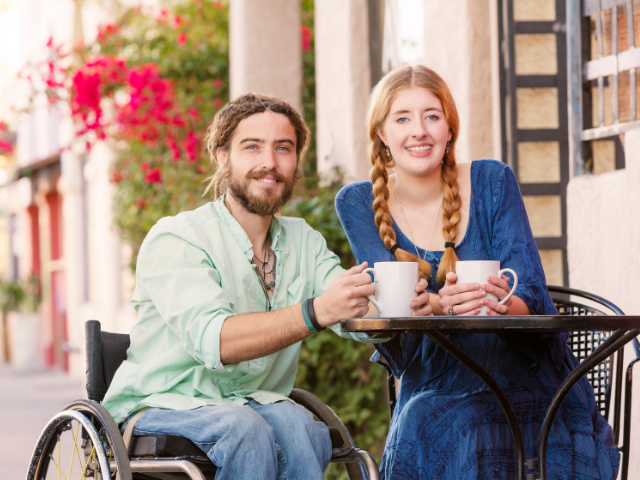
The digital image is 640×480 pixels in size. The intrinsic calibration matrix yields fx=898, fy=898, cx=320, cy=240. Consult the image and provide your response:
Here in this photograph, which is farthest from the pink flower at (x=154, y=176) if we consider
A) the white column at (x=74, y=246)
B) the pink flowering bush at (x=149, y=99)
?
the white column at (x=74, y=246)

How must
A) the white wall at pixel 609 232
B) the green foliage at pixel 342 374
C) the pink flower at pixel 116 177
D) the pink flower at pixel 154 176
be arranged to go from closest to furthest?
the white wall at pixel 609 232 < the green foliage at pixel 342 374 < the pink flower at pixel 154 176 < the pink flower at pixel 116 177

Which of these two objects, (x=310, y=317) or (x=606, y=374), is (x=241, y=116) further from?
(x=606, y=374)

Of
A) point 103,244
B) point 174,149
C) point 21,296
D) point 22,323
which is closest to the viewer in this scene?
point 174,149

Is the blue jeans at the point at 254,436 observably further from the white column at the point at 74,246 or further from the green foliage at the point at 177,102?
the white column at the point at 74,246

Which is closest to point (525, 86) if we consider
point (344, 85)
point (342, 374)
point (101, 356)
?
point (344, 85)

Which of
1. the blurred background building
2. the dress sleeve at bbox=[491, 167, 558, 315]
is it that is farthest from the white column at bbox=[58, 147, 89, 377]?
the dress sleeve at bbox=[491, 167, 558, 315]

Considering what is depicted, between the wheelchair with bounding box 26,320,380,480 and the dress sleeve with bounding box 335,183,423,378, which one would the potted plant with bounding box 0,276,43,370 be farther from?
the dress sleeve with bounding box 335,183,423,378

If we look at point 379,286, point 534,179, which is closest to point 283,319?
point 379,286

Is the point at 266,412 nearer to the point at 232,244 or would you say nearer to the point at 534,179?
the point at 232,244

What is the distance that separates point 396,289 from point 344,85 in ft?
12.0

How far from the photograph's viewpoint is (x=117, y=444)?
85.7 inches

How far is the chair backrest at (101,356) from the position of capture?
2594mm

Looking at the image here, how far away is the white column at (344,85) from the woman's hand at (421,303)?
10.4 feet

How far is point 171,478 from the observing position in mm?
2299
